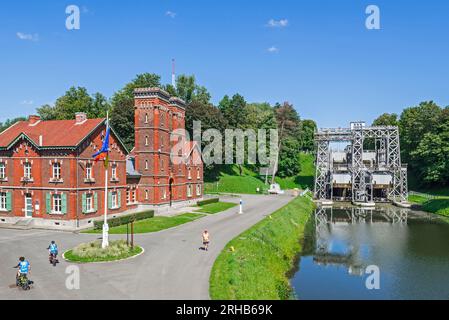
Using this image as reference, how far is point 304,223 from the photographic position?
48.2 meters

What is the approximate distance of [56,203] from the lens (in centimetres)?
3644

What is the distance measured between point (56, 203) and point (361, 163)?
55.7 meters

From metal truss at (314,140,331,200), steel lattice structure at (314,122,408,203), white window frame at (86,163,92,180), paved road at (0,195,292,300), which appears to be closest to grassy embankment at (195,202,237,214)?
paved road at (0,195,292,300)

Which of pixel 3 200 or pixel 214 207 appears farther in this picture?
pixel 214 207

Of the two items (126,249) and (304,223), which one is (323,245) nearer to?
(304,223)

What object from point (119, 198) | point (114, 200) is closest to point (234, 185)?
point (119, 198)

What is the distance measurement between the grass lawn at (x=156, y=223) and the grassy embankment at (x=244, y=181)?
36.8 m

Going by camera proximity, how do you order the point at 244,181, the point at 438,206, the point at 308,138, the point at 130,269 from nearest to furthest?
the point at 130,269 → the point at 438,206 → the point at 244,181 → the point at 308,138

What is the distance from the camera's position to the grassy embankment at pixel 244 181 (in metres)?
83.1

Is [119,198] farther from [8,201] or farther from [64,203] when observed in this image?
[8,201]

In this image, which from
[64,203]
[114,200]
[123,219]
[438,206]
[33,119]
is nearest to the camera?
[64,203]

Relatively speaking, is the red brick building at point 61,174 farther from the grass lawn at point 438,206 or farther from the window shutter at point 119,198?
the grass lawn at point 438,206

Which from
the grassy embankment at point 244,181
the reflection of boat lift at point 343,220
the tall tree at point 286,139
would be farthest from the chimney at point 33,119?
the tall tree at point 286,139
